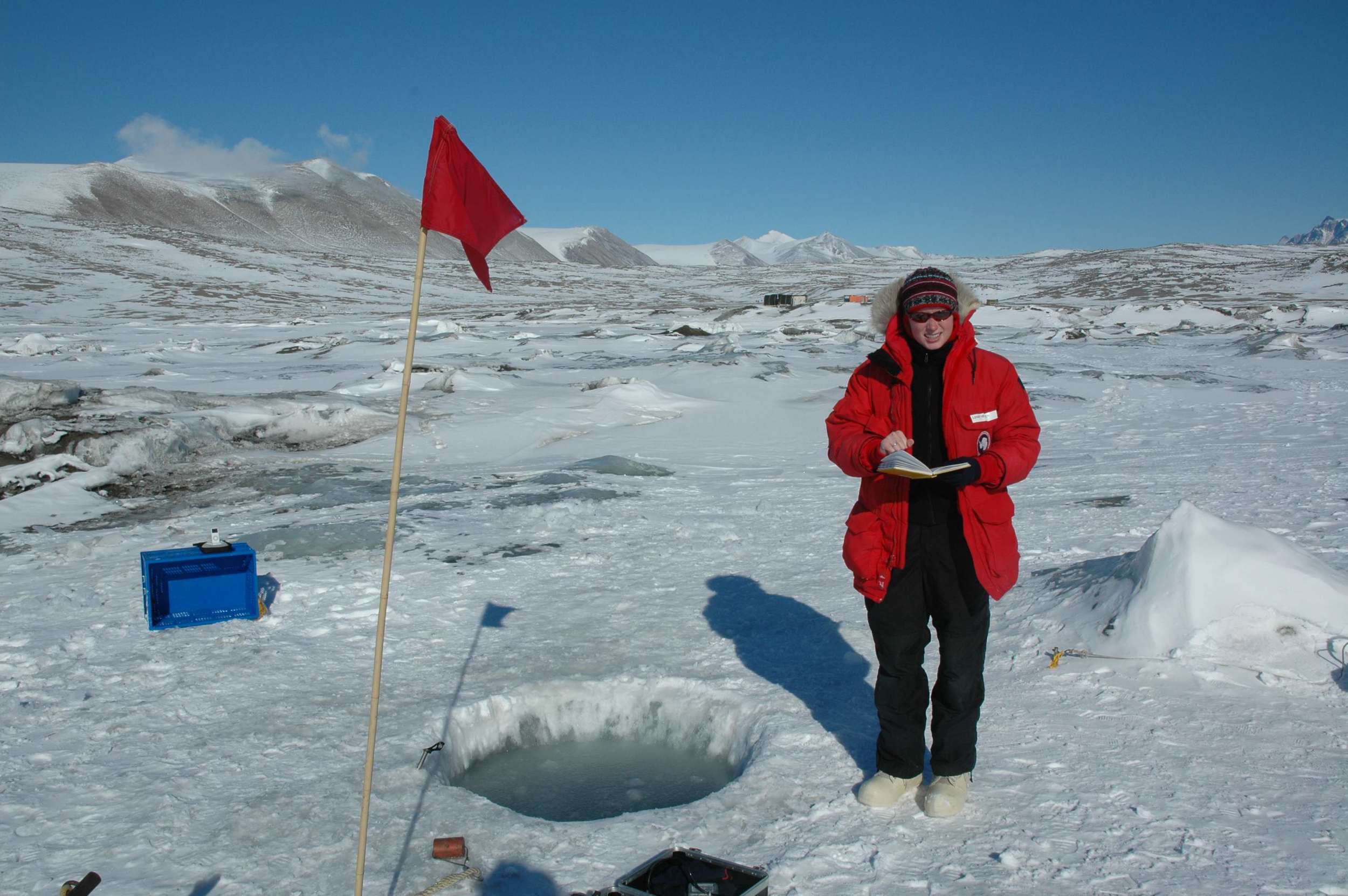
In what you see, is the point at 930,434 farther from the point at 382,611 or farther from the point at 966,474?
the point at 382,611

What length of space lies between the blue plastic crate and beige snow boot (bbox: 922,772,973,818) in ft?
11.2

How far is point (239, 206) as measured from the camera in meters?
121

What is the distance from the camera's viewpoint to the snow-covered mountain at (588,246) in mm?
171875

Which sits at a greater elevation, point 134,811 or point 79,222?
point 79,222

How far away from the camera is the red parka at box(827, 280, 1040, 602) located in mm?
2646

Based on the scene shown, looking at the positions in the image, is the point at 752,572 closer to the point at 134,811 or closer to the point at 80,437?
the point at 134,811

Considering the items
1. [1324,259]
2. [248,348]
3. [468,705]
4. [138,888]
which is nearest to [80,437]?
[468,705]

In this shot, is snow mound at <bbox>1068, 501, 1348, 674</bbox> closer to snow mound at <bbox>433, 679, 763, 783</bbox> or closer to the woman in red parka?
the woman in red parka

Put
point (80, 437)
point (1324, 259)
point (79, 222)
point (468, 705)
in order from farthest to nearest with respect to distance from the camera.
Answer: point (79, 222)
point (1324, 259)
point (80, 437)
point (468, 705)

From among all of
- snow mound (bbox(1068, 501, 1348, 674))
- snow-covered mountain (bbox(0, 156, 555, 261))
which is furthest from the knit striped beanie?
snow-covered mountain (bbox(0, 156, 555, 261))

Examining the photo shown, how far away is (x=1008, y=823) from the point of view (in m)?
2.76

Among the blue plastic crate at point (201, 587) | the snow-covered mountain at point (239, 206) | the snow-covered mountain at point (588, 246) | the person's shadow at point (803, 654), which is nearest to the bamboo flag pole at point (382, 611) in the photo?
the person's shadow at point (803, 654)

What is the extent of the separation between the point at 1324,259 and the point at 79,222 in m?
108

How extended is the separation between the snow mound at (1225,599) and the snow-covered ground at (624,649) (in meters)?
0.01
